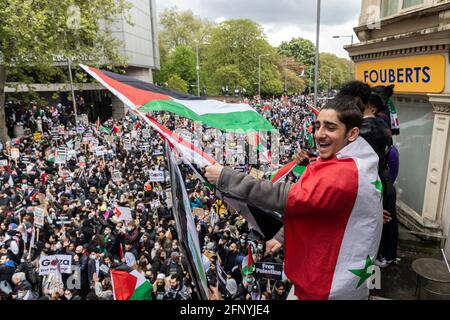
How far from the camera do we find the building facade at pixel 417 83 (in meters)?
6.37

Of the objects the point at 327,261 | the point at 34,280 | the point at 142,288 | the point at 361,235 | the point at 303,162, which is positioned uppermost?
the point at 303,162

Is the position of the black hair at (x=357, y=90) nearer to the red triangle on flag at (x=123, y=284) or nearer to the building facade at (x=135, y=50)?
the red triangle on flag at (x=123, y=284)

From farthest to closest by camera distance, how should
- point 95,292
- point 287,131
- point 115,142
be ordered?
1. point 287,131
2. point 115,142
3. point 95,292

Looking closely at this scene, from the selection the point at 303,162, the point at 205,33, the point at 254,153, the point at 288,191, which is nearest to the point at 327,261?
the point at 288,191

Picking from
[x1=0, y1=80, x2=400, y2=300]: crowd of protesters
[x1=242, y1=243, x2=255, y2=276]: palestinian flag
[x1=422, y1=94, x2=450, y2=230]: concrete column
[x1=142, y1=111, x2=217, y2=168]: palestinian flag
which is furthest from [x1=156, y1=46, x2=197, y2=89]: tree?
[x1=142, y1=111, x2=217, y2=168]: palestinian flag

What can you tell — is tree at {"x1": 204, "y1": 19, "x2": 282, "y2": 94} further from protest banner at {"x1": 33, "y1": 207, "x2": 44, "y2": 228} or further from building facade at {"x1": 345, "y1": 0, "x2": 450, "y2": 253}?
protest banner at {"x1": 33, "y1": 207, "x2": 44, "y2": 228}

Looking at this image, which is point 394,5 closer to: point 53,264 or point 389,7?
point 389,7

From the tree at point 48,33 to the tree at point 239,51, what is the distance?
3030 cm

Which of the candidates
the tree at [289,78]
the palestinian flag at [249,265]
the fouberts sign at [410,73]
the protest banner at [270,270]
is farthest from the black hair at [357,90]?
the tree at [289,78]

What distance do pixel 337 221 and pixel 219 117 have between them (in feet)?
9.48

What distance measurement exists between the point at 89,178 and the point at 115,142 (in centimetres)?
608

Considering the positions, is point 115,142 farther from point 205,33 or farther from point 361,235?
point 205,33

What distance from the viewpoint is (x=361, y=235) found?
6.31ft

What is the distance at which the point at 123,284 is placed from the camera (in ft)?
17.4
